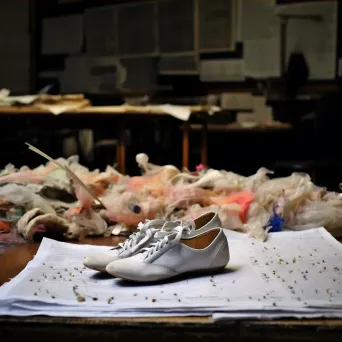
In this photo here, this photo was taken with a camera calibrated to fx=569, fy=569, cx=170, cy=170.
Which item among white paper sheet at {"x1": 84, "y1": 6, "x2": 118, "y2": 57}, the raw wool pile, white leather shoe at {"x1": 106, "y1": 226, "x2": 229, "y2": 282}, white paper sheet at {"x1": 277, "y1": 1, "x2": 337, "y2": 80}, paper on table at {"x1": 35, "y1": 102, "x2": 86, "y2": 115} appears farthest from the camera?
white paper sheet at {"x1": 84, "y1": 6, "x2": 118, "y2": 57}

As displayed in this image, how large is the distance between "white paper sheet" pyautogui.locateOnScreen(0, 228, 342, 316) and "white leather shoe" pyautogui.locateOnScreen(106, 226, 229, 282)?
2cm

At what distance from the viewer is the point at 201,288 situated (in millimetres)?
926

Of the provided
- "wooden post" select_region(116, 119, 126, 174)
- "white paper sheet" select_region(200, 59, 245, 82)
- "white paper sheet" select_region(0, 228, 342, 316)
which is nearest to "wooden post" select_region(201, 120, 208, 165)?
"white paper sheet" select_region(200, 59, 245, 82)

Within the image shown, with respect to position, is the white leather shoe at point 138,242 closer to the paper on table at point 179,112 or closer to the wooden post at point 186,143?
the paper on table at point 179,112

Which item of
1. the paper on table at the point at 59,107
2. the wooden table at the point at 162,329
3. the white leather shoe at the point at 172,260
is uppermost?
the paper on table at the point at 59,107

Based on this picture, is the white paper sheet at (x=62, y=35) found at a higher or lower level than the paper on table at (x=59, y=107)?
higher

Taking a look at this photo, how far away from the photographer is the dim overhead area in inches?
32.5

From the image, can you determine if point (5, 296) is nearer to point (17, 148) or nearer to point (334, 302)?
point (334, 302)

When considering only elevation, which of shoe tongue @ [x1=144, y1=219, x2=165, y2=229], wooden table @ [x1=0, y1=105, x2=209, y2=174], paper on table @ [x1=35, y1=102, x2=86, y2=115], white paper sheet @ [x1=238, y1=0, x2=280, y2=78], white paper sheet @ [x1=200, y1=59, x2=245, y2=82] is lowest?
shoe tongue @ [x1=144, y1=219, x2=165, y2=229]

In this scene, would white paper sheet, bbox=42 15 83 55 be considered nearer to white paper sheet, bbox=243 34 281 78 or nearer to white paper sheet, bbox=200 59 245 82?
white paper sheet, bbox=200 59 245 82

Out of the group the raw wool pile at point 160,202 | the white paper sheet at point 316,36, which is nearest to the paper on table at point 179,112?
the white paper sheet at point 316,36

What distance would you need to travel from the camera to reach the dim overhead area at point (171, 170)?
825mm

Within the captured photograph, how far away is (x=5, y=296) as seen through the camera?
847 millimetres

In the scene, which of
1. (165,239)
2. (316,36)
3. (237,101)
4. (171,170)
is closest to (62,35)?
(237,101)
